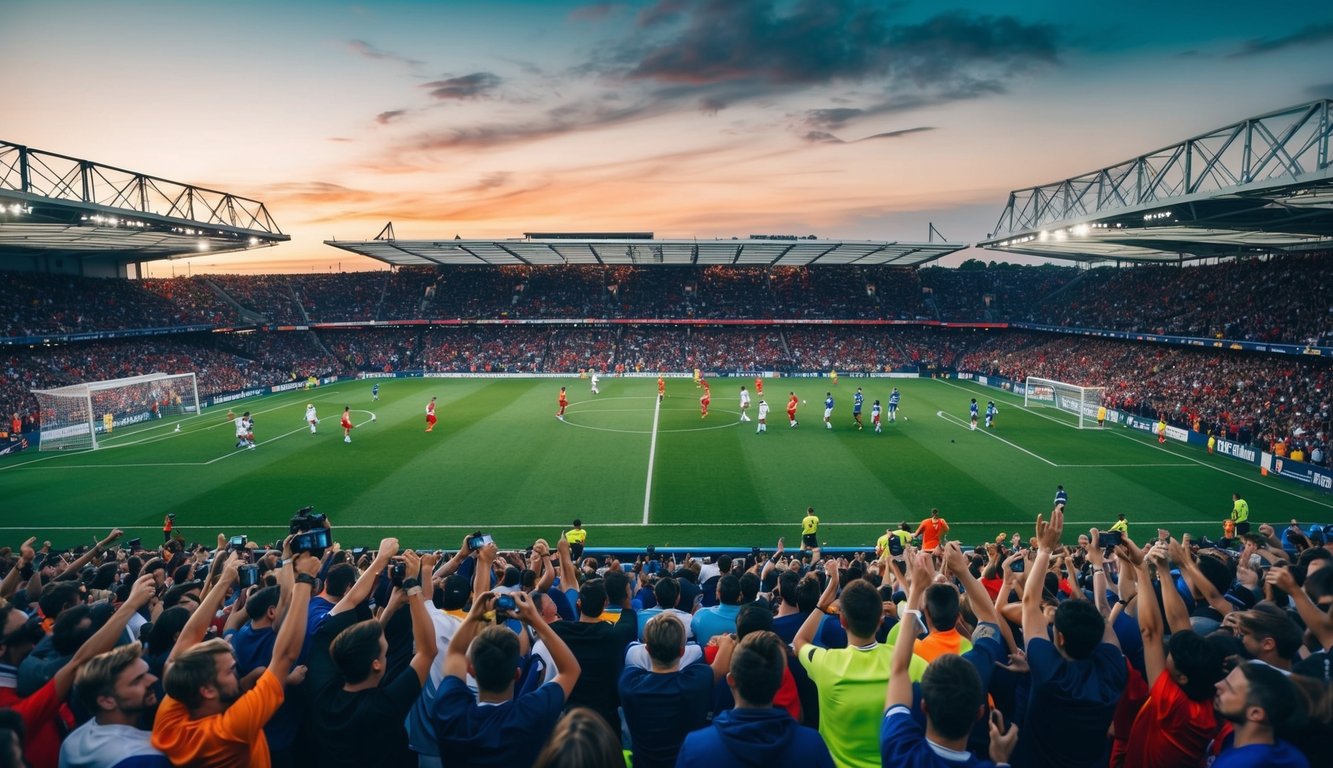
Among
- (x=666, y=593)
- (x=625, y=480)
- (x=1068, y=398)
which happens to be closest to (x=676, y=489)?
(x=625, y=480)

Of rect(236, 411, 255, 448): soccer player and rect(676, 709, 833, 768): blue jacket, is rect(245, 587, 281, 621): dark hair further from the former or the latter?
rect(236, 411, 255, 448): soccer player

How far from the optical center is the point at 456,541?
1897 cm

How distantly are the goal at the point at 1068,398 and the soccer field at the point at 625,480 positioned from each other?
7.09 ft

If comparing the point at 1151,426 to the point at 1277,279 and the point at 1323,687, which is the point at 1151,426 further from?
the point at 1323,687

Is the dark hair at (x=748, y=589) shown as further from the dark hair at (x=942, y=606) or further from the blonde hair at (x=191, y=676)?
the blonde hair at (x=191, y=676)

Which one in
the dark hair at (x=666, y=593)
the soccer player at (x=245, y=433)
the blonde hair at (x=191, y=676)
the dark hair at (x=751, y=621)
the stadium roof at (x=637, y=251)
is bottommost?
the soccer player at (x=245, y=433)

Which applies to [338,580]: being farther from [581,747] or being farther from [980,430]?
[980,430]

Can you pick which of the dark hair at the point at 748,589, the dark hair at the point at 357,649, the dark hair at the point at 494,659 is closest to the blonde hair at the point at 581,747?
the dark hair at the point at 494,659

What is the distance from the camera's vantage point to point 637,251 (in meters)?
54.5

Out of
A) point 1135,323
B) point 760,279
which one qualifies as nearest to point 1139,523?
point 1135,323

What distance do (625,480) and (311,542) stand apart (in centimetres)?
1799

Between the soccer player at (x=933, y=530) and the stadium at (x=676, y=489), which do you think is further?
the soccer player at (x=933, y=530)

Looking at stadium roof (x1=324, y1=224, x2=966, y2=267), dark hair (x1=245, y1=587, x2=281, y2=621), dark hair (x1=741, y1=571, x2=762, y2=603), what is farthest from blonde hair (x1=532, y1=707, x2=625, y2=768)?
stadium roof (x1=324, y1=224, x2=966, y2=267)

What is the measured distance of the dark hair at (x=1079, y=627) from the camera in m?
3.97
